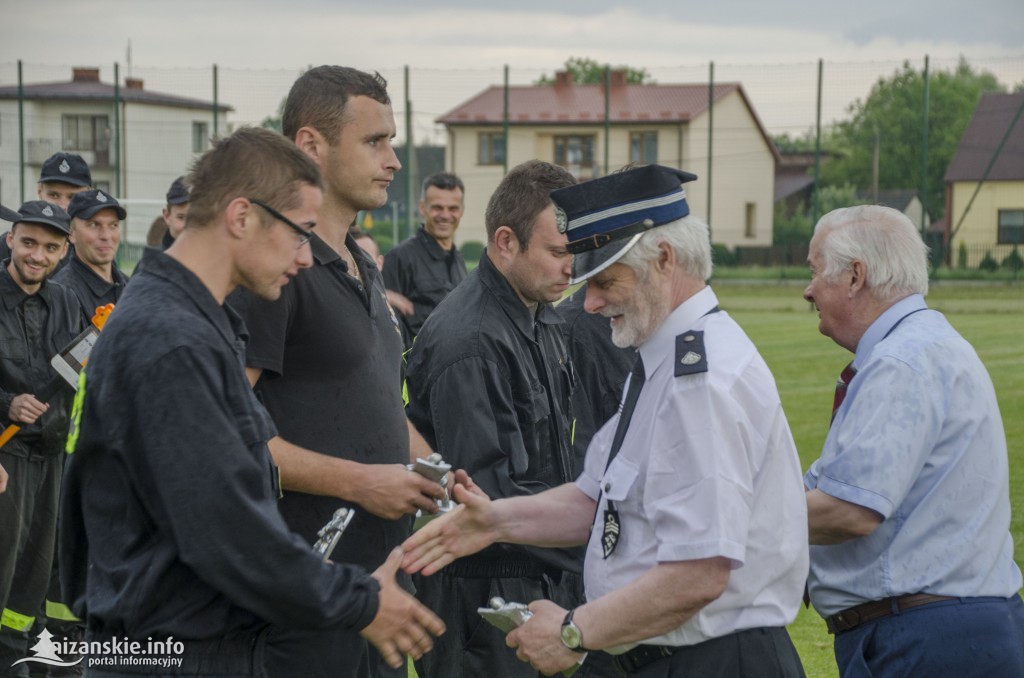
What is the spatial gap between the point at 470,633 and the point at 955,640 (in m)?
1.65

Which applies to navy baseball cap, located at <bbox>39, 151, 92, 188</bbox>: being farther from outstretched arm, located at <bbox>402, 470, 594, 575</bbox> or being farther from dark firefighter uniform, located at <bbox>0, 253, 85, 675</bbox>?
outstretched arm, located at <bbox>402, 470, 594, 575</bbox>

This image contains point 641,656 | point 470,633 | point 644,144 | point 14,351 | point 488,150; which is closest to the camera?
point 641,656

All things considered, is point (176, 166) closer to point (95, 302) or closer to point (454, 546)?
point (95, 302)

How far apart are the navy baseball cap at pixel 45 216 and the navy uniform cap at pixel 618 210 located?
15.6 ft

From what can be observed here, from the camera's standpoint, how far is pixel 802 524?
2924mm

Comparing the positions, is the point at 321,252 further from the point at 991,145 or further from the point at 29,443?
the point at 991,145

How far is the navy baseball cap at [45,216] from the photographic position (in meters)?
6.88

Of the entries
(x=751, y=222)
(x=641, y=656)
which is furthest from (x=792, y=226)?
(x=641, y=656)

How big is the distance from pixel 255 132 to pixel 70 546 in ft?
3.58

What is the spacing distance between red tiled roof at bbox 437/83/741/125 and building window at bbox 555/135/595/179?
82cm

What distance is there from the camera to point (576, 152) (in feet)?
159

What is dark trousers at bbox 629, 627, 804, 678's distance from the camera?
2.92 m

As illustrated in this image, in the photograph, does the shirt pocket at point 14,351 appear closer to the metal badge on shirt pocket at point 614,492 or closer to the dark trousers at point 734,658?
the metal badge on shirt pocket at point 614,492

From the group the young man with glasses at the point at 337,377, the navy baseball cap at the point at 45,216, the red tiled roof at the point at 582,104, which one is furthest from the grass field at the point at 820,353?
the red tiled roof at the point at 582,104
